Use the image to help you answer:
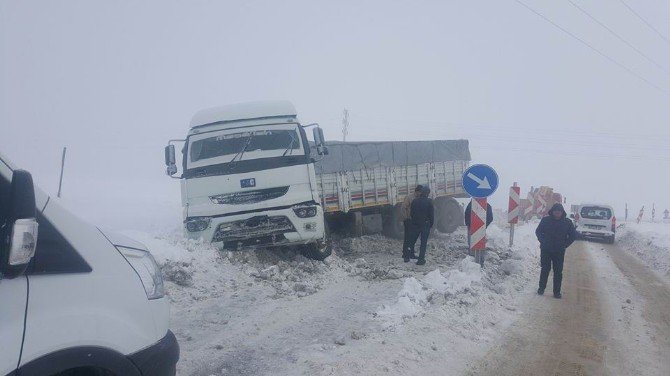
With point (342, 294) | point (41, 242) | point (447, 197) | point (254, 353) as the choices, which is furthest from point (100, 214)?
point (41, 242)

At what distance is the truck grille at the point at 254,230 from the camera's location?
8.50 metres

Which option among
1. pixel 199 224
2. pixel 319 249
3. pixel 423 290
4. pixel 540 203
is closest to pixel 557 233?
pixel 423 290

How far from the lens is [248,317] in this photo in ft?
19.5

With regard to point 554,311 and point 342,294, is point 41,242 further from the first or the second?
point 554,311

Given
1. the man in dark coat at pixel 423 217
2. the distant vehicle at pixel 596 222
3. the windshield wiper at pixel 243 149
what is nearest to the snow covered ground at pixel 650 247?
the distant vehicle at pixel 596 222

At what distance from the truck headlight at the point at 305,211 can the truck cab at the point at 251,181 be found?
0.02 metres

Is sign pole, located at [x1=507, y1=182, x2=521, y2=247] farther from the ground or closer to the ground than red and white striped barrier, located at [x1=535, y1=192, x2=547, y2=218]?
farther from the ground

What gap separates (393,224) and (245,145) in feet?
20.5

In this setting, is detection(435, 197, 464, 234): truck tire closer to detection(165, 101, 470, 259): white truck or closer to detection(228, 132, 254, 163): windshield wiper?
detection(165, 101, 470, 259): white truck

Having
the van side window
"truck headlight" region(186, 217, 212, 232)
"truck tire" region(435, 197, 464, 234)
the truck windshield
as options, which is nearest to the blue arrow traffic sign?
the truck windshield

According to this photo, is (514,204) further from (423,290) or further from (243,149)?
(243,149)

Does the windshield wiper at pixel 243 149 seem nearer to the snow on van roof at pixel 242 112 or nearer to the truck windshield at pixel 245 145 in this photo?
the truck windshield at pixel 245 145

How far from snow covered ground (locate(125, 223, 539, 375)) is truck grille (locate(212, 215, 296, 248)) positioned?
30 cm

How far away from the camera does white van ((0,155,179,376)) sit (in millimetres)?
1965
